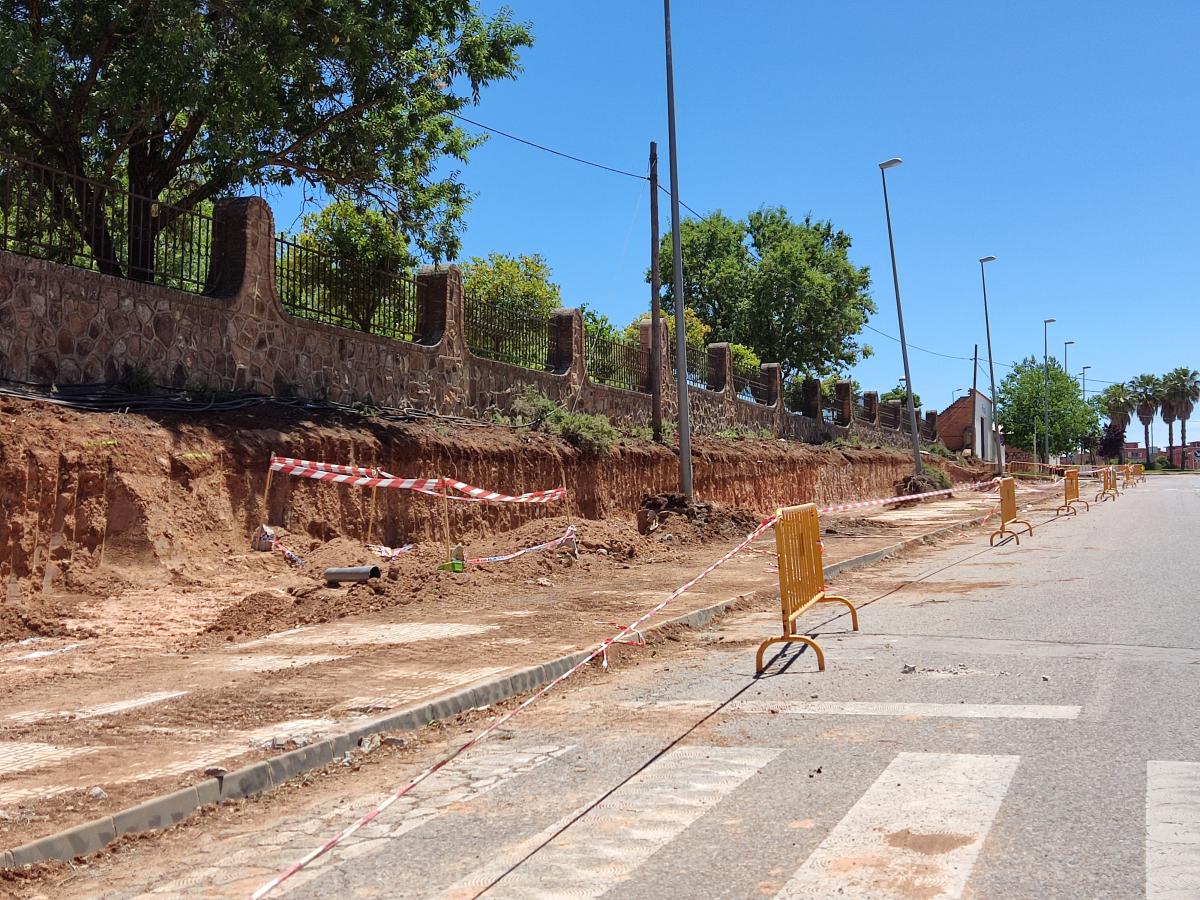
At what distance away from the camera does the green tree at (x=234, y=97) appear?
14.2 meters

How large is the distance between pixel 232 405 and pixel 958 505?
2798cm

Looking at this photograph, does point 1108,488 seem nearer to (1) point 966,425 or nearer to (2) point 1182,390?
(1) point 966,425

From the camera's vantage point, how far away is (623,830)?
4820 millimetres

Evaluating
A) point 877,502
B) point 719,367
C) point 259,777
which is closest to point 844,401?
point 719,367

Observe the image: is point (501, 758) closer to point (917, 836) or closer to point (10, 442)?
point (917, 836)

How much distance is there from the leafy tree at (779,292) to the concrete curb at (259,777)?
4090 cm

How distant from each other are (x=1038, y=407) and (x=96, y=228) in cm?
7772

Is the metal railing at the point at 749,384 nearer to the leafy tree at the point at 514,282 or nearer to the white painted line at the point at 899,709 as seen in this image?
the leafy tree at the point at 514,282

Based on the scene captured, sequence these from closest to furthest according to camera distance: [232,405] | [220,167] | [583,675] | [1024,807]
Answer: [1024,807]
[583,675]
[232,405]
[220,167]

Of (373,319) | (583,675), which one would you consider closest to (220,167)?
(373,319)

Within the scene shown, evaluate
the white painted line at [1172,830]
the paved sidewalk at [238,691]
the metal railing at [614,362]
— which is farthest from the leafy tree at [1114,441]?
the white painted line at [1172,830]

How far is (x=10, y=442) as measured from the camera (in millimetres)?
10547

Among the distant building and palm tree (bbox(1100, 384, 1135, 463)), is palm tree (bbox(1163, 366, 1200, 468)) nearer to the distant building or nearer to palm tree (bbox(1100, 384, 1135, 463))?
palm tree (bbox(1100, 384, 1135, 463))

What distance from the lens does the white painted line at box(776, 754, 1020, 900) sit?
4027 millimetres
